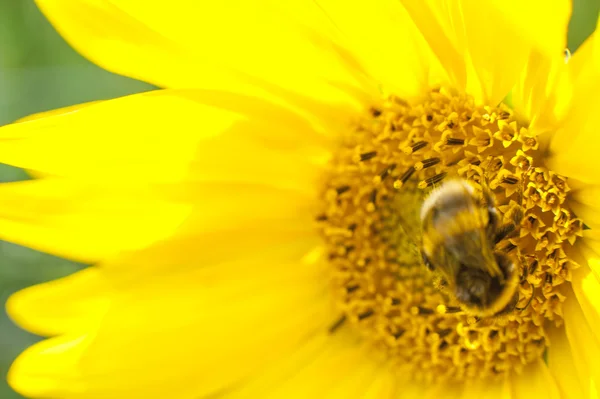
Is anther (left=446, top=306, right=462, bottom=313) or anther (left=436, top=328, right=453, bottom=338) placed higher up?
anther (left=446, top=306, right=462, bottom=313)

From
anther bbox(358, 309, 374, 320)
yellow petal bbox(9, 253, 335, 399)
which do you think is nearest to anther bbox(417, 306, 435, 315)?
anther bbox(358, 309, 374, 320)

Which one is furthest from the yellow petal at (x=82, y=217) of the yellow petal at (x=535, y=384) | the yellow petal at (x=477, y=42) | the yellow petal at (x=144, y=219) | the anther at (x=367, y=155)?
the yellow petal at (x=535, y=384)

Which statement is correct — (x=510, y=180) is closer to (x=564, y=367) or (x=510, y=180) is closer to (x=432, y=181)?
(x=432, y=181)

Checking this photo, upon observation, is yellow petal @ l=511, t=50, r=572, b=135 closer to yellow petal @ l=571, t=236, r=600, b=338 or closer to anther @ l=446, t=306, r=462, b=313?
yellow petal @ l=571, t=236, r=600, b=338

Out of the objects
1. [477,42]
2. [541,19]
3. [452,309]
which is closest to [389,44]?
[477,42]

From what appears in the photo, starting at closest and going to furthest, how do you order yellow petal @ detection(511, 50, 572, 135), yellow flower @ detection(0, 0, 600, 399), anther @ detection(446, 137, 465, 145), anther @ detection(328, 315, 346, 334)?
yellow petal @ detection(511, 50, 572, 135) → yellow flower @ detection(0, 0, 600, 399) → anther @ detection(446, 137, 465, 145) → anther @ detection(328, 315, 346, 334)
